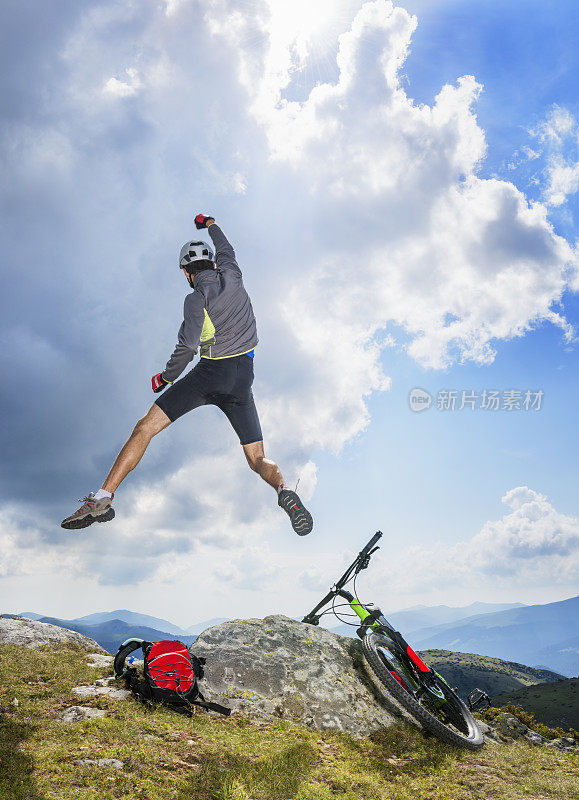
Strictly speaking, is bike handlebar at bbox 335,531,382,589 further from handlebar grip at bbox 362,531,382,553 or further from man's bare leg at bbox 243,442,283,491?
man's bare leg at bbox 243,442,283,491

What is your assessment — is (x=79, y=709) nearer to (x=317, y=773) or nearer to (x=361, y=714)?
(x=317, y=773)

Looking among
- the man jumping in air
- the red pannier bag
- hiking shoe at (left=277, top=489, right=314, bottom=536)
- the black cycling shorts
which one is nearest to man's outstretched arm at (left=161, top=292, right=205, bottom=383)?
the man jumping in air

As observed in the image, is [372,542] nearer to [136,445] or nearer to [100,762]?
[136,445]

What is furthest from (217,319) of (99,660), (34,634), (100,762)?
(34,634)

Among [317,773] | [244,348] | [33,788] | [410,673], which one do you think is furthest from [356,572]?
[33,788]

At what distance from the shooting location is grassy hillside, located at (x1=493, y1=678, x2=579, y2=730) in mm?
110375

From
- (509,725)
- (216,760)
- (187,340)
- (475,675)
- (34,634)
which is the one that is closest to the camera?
(216,760)

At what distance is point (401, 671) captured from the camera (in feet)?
33.7

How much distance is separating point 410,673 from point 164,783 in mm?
6560

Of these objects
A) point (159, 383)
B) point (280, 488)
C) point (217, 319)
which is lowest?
point (280, 488)

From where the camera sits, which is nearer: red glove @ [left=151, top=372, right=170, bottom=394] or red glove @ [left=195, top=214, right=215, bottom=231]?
red glove @ [left=151, top=372, right=170, bottom=394]

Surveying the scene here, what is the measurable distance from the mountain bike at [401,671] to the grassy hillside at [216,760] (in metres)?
0.55

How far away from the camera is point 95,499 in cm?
775

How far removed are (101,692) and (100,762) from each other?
9.47 feet
